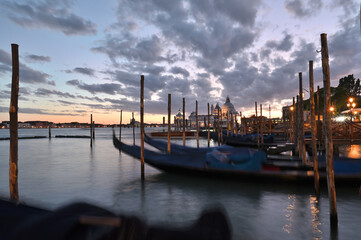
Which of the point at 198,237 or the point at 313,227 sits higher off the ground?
the point at 198,237

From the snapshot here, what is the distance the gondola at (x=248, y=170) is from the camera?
688 centimetres

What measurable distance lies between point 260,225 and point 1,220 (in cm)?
473

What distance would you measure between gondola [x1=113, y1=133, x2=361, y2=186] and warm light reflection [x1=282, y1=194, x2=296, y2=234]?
29.3 inches

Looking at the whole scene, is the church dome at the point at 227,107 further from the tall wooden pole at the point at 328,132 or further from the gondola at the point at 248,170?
the tall wooden pole at the point at 328,132

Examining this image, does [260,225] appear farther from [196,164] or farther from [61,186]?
[61,186]

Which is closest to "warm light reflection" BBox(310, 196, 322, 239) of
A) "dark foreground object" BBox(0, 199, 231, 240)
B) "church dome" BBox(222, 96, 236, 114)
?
"dark foreground object" BBox(0, 199, 231, 240)

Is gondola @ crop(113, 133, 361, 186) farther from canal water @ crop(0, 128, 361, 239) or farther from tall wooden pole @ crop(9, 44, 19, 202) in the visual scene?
tall wooden pole @ crop(9, 44, 19, 202)

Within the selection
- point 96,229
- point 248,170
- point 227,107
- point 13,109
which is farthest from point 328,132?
point 227,107

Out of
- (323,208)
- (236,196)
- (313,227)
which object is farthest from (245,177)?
(313,227)

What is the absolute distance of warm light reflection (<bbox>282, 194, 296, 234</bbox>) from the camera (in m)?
4.86

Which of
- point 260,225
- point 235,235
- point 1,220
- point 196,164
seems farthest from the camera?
point 196,164

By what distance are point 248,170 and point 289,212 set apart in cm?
200

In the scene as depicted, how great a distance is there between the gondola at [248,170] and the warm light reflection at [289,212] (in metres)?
0.74

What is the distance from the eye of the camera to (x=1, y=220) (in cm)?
221
